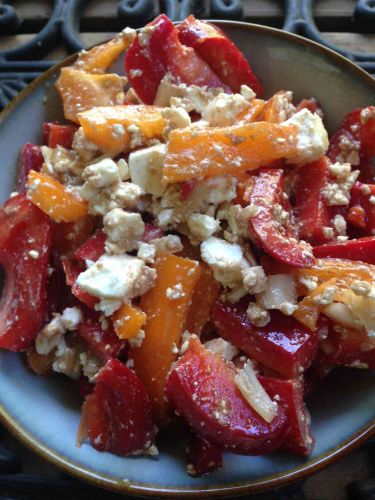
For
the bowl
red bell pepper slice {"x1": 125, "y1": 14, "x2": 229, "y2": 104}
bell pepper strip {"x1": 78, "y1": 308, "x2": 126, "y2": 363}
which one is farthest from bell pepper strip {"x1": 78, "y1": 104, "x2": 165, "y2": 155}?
bell pepper strip {"x1": 78, "y1": 308, "x2": 126, "y2": 363}

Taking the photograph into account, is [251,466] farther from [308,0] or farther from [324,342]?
[308,0]

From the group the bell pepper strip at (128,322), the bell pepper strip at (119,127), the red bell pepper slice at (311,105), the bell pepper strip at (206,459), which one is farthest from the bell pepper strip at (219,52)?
the bell pepper strip at (206,459)

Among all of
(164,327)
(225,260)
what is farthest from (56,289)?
(225,260)

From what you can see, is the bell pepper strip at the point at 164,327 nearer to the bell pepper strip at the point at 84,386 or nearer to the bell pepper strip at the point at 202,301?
the bell pepper strip at the point at 202,301

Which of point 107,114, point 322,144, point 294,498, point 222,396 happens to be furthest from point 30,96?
point 294,498

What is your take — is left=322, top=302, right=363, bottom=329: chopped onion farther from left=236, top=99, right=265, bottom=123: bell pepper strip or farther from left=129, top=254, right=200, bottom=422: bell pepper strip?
left=236, top=99, right=265, bottom=123: bell pepper strip

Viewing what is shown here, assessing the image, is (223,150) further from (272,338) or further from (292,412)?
(292,412)
